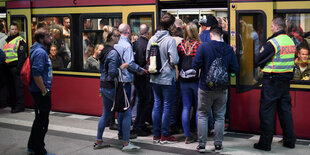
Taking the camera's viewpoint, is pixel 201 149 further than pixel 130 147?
No

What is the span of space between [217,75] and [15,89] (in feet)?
17.0

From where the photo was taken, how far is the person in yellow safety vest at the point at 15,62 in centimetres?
898

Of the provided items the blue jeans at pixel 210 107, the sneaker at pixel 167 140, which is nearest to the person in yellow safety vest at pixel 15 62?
the sneaker at pixel 167 140

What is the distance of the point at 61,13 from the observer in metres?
8.72

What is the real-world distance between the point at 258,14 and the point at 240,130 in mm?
1785

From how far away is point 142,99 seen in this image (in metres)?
6.97

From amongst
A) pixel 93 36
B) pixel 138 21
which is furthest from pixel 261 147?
pixel 93 36

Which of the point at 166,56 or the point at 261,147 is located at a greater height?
the point at 166,56

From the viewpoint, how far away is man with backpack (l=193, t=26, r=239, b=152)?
572cm

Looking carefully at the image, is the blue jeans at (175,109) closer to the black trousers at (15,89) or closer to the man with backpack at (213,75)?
the man with backpack at (213,75)

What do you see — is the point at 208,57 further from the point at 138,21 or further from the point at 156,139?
the point at 138,21

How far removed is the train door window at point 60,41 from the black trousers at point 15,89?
2.96 feet

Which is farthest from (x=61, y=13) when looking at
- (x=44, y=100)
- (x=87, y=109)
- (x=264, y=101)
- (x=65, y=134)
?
(x=264, y=101)

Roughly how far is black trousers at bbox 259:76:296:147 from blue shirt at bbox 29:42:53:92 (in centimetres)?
284
